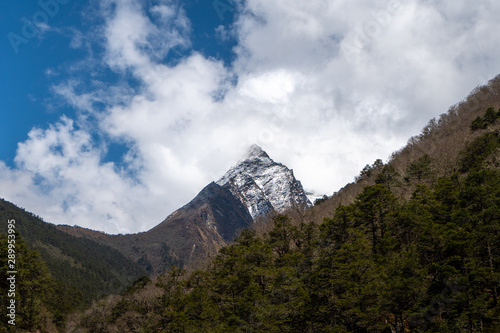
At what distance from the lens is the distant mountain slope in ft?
435

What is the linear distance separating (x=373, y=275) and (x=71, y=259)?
168 m

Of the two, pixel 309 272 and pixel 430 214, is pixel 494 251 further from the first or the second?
pixel 309 272

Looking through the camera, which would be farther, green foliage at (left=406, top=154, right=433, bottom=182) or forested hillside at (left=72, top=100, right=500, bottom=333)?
green foliage at (left=406, top=154, right=433, bottom=182)

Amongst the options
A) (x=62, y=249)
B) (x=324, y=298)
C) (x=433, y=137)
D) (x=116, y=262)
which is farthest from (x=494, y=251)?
(x=116, y=262)

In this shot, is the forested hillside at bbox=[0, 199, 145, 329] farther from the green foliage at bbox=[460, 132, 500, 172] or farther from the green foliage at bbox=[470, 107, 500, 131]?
the green foliage at bbox=[470, 107, 500, 131]

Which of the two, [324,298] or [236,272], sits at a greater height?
[236,272]

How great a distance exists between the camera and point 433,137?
79938 millimetres

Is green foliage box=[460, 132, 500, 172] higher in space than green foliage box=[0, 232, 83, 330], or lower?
higher

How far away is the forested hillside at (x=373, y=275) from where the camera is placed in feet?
71.8

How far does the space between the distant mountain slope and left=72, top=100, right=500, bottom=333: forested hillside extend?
109 metres

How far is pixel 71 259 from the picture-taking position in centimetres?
16262

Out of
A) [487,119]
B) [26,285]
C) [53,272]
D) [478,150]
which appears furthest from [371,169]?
[53,272]

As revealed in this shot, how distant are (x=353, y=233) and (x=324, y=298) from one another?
6.16 m

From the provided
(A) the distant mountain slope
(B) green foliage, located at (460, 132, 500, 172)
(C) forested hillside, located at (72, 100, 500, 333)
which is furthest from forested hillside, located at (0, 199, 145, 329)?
(B) green foliage, located at (460, 132, 500, 172)
